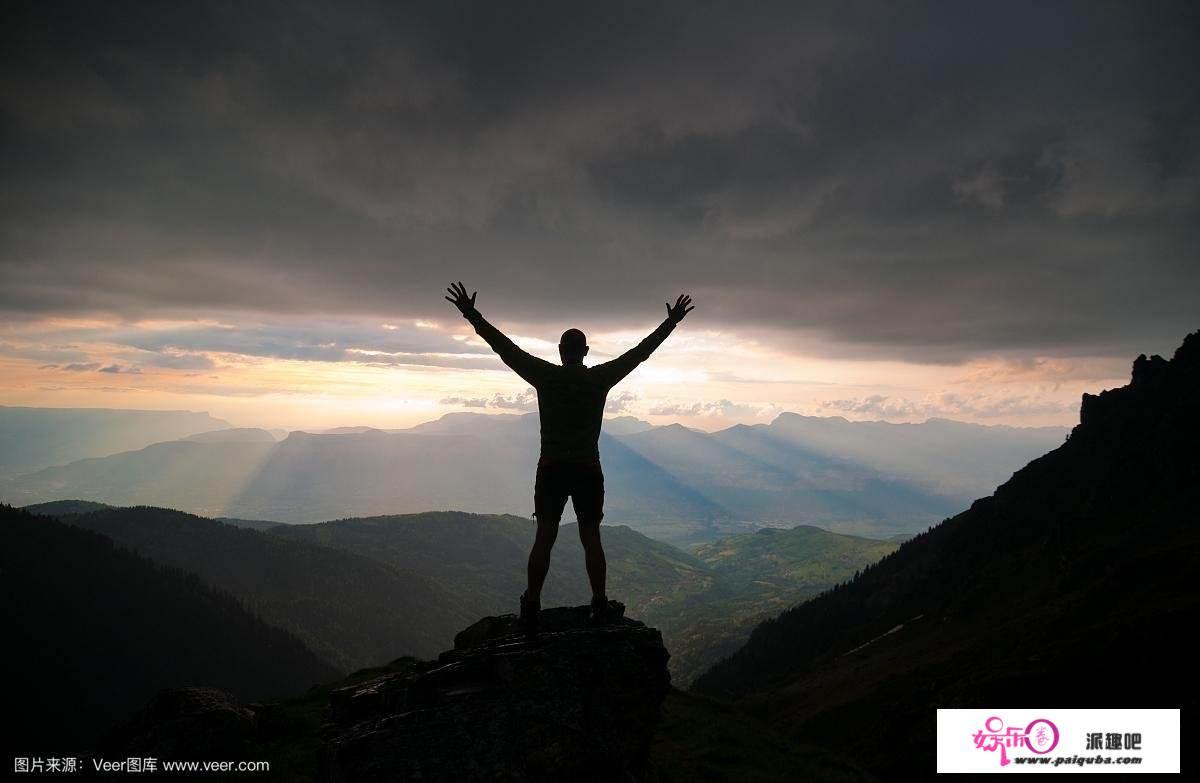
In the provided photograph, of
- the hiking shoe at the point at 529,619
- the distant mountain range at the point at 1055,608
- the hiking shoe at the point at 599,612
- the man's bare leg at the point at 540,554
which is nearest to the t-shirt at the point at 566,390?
the man's bare leg at the point at 540,554

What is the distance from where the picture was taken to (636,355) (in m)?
14.1

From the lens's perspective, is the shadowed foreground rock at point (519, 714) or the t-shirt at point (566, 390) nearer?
the shadowed foreground rock at point (519, 714)

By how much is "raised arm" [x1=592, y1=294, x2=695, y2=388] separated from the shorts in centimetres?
218

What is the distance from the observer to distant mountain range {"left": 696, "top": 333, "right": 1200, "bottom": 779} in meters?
60.5

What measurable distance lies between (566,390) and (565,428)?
0.90 metres

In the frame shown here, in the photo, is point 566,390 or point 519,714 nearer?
point 519,714

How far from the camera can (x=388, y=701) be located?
14172 millimetres

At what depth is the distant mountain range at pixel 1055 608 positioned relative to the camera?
60.5 m

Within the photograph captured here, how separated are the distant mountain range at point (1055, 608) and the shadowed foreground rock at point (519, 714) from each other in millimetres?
26376

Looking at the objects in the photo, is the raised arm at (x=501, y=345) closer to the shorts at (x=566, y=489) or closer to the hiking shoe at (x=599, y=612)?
the shorts at (x=566, y=489)

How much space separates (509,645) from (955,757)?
25.5 metres

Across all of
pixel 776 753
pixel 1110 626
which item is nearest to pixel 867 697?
pixel 1110 626

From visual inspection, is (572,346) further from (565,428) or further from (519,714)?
(519,714)

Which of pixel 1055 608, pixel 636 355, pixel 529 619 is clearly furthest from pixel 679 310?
pixel 1055 608
